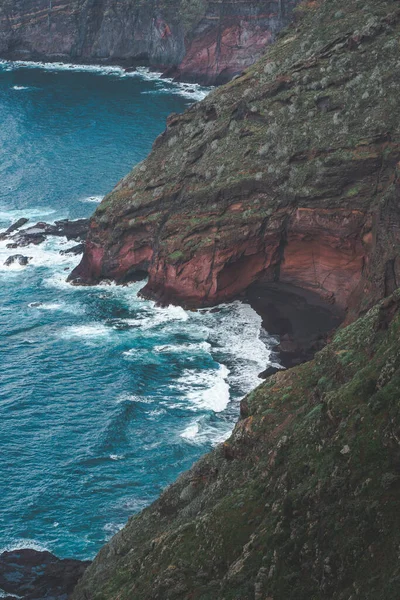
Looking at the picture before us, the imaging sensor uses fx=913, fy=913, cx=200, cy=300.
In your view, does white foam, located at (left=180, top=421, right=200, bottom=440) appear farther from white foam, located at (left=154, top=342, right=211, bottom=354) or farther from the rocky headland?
the rocky headland

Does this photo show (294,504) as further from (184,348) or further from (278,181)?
(278,181)

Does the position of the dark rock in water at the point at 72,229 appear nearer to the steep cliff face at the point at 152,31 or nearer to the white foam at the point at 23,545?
the white foam at the point at 23,545

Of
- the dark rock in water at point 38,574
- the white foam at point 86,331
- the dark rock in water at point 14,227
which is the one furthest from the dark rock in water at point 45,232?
the dark rock in water at point 38,574

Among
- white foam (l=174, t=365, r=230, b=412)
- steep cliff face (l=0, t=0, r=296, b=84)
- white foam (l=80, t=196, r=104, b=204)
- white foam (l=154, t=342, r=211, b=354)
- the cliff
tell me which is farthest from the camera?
steep cliff face (l=0, t=0, r=296, b=84)

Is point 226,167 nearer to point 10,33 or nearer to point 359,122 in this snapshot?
point 359,122

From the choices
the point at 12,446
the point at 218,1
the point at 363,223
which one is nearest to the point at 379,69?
the point at 363,223

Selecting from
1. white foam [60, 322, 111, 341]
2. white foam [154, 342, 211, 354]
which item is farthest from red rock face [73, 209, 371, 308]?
white foam [154, 342, 211, 354]
